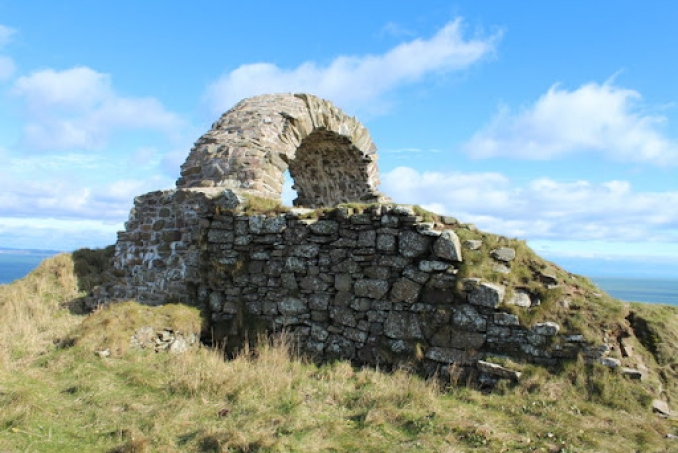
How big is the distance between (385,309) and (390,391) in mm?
1524

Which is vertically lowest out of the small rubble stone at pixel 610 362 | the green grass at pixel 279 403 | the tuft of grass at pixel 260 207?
the green grass at pixel 279 403

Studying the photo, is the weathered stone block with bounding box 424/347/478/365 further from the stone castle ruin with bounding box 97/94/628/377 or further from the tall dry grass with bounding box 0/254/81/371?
the tall dry grass with bounding box 0/254/81/371

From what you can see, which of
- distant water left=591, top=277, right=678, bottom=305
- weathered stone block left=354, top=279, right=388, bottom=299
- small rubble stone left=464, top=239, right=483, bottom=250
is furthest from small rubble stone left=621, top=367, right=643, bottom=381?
weathered stone block left=354, top=279, right=388, bottom=299

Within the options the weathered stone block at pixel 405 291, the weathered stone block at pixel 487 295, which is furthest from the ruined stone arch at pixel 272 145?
the weathered stone block at pixel 487 295

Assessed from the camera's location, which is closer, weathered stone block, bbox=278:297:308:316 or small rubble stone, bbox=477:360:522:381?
small rubble stone, bbox=477:360:522:381

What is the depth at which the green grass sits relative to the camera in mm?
4539

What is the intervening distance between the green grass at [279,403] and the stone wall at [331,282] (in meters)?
0.43

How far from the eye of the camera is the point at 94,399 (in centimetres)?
539

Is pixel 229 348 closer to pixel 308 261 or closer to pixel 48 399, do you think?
pixel 308 261

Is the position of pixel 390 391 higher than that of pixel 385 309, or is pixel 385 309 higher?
pixel 385 309

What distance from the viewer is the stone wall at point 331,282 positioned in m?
6.59

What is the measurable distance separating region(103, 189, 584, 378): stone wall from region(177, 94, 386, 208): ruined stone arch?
97cm

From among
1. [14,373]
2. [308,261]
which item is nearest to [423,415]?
[308,261]

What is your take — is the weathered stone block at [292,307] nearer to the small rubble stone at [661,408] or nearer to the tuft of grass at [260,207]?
the tuft of grass at [260,207]
